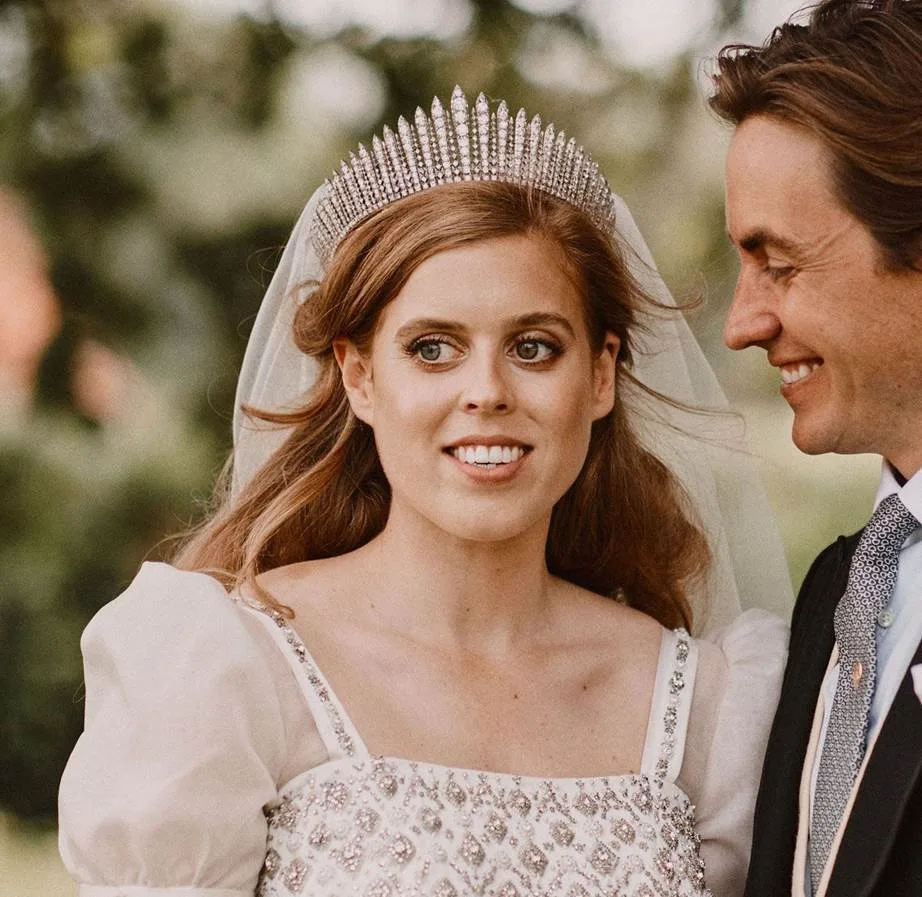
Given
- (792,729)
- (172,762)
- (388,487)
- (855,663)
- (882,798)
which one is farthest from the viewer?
(388,487)

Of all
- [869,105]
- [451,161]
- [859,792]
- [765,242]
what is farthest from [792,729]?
[451,161]

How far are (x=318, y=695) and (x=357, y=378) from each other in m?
0.69

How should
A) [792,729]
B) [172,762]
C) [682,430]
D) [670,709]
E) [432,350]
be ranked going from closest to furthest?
[172,762] < [792,729] < [432,350] < [670,709] < [682,430]

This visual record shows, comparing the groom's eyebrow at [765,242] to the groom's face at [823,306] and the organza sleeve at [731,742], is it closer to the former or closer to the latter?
the groom's face at [823,306]

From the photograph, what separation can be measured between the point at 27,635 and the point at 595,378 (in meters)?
1.36

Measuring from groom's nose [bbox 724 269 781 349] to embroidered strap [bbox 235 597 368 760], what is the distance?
1.03 metres

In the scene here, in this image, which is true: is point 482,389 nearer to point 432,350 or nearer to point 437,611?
point 432,350

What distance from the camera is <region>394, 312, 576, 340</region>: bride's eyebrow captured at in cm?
354

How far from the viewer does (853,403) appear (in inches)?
140

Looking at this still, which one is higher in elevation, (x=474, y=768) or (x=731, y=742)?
(x=731, y=742)

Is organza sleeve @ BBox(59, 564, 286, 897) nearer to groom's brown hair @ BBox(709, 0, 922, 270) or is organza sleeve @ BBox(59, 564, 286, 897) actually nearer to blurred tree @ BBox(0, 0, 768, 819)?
blurred tree @ BBox(0, 0, 768, 819)

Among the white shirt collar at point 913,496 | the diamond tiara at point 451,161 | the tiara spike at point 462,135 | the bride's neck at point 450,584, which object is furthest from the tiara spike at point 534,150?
the white shirt collar at point 913,496

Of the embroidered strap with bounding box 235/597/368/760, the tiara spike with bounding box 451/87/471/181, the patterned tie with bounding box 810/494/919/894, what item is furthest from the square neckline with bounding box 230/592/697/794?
the tiara spike with bounding box 451/87/471/181

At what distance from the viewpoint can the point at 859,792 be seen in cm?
307
